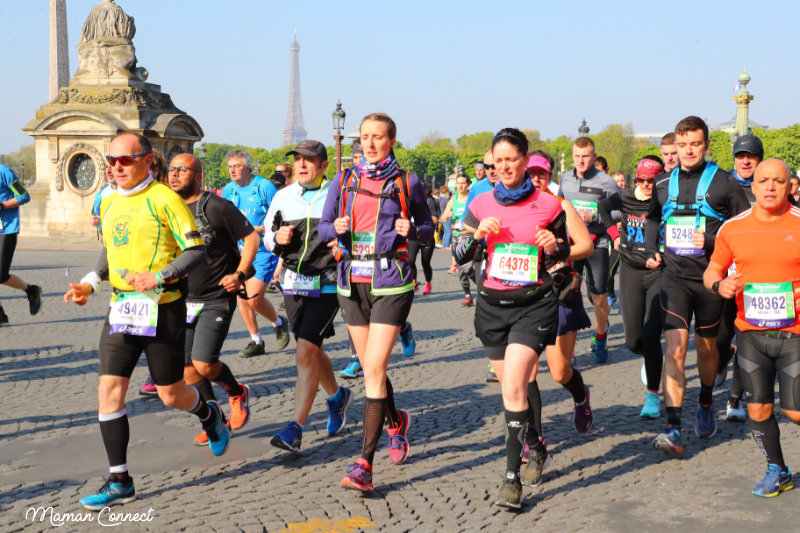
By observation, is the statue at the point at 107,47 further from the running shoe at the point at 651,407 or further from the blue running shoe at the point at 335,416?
the running shoe at the point at 651,407

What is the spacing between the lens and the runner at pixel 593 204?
839 cm

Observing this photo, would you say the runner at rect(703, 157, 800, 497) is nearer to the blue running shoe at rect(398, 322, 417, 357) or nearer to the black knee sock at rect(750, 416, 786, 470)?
the black knee sock at rect(750, 416, 786, 470)

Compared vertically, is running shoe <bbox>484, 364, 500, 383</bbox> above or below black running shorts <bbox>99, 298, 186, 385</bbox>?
below

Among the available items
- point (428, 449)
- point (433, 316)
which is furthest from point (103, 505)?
point (433, 316)

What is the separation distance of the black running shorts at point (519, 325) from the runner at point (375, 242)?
527 millimetres

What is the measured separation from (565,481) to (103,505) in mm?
2444

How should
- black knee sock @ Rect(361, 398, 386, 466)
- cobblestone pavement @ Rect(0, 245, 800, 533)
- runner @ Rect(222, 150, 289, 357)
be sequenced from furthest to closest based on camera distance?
runner @ Rect(222, 150, 289, 357) → black knee sock @ Rect(361, 398, 386, 466) → cobblestone pavement @ Rect(0, 245, 800, 533)

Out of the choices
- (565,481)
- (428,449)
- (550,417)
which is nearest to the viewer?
(565,481)

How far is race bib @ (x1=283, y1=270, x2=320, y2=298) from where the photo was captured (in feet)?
19.0

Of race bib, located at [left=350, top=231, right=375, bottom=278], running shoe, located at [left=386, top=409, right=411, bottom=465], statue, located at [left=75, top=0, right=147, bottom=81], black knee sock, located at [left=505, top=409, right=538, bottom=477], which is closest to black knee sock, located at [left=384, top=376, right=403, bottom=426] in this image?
running shoe, located at [left=386, top=409, right=411, bottom=465]

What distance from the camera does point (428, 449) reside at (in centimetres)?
576

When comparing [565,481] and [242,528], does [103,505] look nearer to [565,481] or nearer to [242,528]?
[242,528]

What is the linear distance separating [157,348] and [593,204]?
16.2 feet

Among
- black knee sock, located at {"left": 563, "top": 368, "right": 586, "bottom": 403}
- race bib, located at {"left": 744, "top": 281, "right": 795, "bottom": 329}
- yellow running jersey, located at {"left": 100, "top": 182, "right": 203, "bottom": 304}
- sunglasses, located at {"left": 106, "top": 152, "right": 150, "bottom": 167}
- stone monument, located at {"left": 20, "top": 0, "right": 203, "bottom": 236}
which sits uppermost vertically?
stone monument, located at {"left": 20, "top": 0, "right": 203, "bottom": 236}
